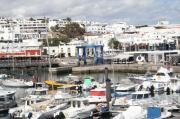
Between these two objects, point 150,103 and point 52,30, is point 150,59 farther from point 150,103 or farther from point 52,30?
point 52,30

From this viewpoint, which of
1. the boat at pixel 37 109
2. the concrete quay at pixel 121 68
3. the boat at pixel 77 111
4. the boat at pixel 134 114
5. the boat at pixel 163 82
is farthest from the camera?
the concrete quay at pixel 121 68

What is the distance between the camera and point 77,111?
100 feet

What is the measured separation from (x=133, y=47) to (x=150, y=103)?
76207mm

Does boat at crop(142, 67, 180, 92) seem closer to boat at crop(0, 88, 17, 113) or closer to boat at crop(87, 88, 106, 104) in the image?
boat at crop(87, 88, 106, 104)

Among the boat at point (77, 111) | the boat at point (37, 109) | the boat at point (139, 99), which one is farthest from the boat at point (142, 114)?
the boat at point (37, 109)

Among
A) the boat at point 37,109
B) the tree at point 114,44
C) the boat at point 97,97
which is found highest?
the tree at point 114,44

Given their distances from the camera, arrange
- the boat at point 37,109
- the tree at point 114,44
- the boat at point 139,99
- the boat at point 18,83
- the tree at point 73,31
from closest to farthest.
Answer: the boat at point 37,109, the boat at point 139,99, the boat at point 18,83, the tree at point 114,44, the tree at point 73,31

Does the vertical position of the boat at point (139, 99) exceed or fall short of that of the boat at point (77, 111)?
it exceeds it

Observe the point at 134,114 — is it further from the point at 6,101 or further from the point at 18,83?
the point at 18,83

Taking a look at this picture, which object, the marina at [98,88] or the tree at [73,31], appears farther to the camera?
the tree at [73,31]

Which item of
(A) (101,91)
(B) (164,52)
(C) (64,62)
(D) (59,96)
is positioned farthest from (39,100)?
(C) (64,62)

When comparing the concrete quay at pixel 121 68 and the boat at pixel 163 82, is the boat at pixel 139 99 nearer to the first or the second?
the boat at pixel 163 82

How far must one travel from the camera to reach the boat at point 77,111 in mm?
30266

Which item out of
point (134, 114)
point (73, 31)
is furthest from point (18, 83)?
point (73, 31)
